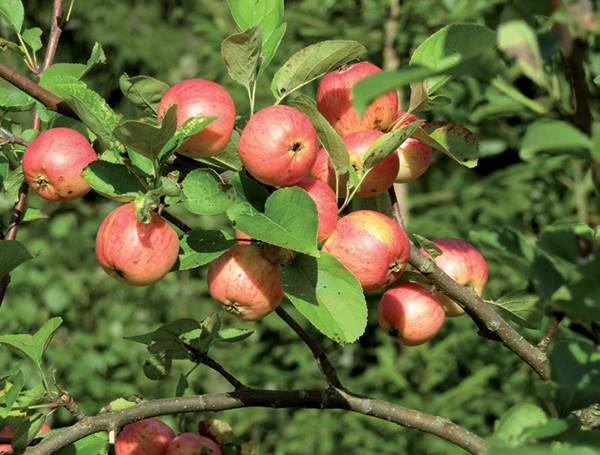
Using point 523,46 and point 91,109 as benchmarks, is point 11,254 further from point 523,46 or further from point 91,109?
point 523,46

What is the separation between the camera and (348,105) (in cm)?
99

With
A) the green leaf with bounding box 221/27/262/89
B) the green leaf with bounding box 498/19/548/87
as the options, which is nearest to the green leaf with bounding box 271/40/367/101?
the green leaf with bounding box 221/27/262/89

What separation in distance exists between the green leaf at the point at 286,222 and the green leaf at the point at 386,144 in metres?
0.10

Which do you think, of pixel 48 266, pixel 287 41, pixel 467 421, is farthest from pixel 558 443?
pixel 287 41

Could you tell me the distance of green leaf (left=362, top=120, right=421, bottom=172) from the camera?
0.84 meters

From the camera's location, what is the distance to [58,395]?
3.34 feet

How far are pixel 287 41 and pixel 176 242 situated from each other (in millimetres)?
3065

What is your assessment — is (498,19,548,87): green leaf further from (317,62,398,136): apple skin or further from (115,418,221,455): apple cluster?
(115,418,221,455): apple cluster

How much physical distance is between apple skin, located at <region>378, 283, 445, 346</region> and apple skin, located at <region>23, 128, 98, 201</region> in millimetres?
386

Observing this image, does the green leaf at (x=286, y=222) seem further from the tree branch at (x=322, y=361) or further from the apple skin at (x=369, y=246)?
the tree branch at (x=322, y=361)

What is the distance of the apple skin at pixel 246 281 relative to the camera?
905 millimetres

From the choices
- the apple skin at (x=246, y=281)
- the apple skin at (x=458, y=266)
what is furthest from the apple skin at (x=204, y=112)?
the apple skin at (x=458, y=266)

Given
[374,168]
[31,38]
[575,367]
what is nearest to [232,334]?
[374,168]

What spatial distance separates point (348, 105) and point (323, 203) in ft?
0.57
